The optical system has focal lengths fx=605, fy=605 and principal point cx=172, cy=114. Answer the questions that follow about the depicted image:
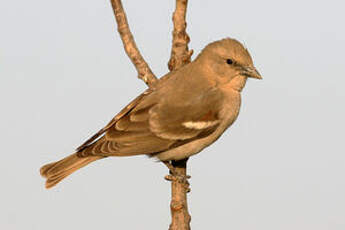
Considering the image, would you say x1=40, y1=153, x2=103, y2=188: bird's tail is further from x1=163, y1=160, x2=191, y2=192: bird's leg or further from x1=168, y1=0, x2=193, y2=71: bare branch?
x1=168, y1=0, x2=193, y2=71: bare branch

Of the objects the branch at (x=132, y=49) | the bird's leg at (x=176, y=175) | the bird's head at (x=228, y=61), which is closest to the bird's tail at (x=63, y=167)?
the bird's leg at (x=176, y=175)

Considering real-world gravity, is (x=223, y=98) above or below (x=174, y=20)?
below

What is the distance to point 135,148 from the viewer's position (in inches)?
271

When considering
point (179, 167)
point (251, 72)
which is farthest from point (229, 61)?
point (179, 167)

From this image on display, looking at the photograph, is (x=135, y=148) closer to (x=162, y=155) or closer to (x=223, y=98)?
(x=162, y=155)

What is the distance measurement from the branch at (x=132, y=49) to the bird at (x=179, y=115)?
0.80 ft

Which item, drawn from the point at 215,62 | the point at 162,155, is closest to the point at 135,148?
the point at 162,155

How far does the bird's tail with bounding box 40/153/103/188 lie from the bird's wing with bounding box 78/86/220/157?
0.33 feet

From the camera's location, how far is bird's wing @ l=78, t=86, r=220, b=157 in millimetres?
6887

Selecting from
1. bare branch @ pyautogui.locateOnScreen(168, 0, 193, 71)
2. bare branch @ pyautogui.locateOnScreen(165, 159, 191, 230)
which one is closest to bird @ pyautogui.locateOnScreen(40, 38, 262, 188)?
bare branch @ pyautogui.locateOnScreen(165, 159, 191, 230)

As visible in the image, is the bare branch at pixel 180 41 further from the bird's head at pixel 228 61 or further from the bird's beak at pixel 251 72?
the bird's beak at pixel 251 72

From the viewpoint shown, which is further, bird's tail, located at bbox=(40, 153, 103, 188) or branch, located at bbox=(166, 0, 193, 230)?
bird's tail, located at bbox=(40, 153, 103, 188)

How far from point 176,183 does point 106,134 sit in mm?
1003

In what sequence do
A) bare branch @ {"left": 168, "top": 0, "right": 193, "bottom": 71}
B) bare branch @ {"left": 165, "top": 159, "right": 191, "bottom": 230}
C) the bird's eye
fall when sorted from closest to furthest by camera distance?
bare branch @ {"left": 165, "top": 159, "right": 191, "bottom": 230} → the bird's eye → bare branch @ {"left": 168, "top": 0, "right": 193, "bottom": 71}
